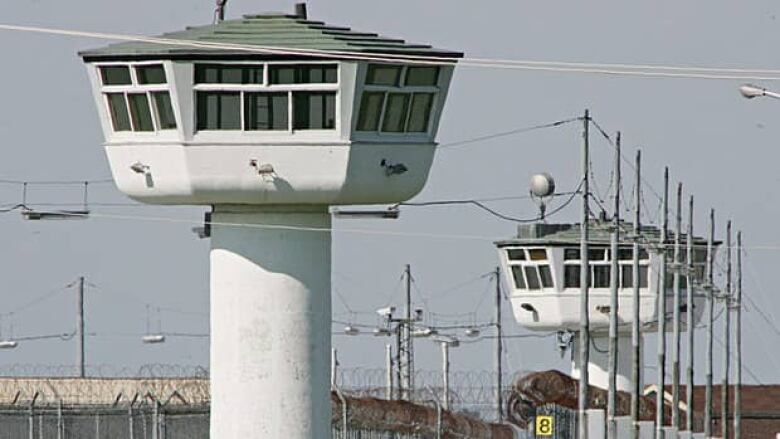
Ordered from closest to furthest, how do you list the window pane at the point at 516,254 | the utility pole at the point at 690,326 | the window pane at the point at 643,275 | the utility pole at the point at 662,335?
the utility pole at the point at 662,335
the utility pole at the point at 690,326
the window pane at the point at 516,254
the window pane at the point at 643,275

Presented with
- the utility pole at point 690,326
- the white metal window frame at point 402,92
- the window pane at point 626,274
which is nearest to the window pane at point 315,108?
the white metal window frame at point 402,92

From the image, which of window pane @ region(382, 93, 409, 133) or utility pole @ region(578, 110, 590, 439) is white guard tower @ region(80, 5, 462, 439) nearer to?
window pane @ region(382, 93, 409, 133)

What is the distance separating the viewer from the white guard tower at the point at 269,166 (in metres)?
54.9

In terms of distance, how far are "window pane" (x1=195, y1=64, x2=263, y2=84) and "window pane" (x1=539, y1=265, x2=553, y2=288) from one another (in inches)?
2029

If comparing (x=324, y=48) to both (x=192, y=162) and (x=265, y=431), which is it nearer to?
(x=192, y=162)

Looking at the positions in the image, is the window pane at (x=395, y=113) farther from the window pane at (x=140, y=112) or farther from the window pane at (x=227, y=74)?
the window pane at (x=140, y=112)

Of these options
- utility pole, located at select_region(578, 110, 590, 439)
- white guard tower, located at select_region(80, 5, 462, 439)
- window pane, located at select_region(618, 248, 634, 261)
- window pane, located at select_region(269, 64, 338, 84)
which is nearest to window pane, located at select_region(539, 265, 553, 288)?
window pane, located at select_region(618, 248, 634, 261)

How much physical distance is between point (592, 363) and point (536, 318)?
4.20 metres

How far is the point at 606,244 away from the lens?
342 ft

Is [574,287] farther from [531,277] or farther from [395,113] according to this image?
[395,113]

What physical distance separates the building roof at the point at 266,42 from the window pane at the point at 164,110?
0.75 meters

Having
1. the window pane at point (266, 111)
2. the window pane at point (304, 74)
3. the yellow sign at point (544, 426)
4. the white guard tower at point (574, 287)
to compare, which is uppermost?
the window pane at point (304, 74)

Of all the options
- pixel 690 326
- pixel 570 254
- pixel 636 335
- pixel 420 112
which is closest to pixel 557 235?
pixel 570 254

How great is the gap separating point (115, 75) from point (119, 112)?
0.73 m
